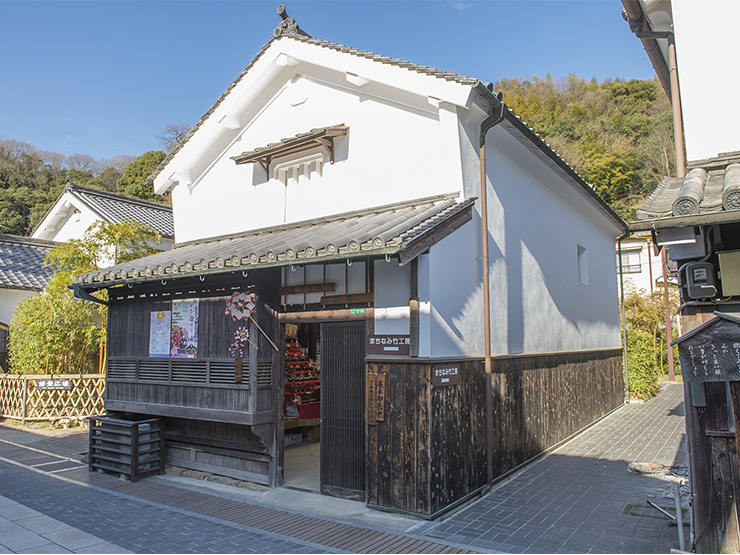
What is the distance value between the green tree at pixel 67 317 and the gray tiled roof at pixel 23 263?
311 cm

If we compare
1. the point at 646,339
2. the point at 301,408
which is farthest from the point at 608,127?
the point at 301,408

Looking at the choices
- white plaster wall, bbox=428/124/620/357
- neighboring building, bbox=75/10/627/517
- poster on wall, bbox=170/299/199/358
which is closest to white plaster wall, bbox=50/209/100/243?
neighboring building, bbox=75/10/627/517

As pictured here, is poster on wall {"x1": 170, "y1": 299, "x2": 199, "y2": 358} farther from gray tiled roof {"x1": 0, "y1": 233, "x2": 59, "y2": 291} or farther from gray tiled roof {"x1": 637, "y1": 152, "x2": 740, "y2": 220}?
gray tiled roof {"x1": 0, "y1": 233, "x2": 59, "y2": 291}

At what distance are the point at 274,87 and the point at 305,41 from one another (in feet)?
4.26

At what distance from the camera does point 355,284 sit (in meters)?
7.88

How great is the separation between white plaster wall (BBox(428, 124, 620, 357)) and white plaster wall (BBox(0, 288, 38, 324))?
16722mm

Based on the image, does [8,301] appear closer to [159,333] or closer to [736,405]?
[159,333]

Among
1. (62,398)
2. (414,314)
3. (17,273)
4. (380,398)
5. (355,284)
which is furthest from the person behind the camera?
(17,273)

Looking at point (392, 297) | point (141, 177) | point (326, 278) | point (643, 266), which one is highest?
point (141, 177)

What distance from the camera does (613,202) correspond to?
3916 cm

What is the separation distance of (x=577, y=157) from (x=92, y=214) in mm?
34621

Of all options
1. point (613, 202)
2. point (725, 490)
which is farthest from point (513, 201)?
point (613, 202)

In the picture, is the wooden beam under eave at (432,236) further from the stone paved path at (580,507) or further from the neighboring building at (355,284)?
the stone paved path at (580,507)

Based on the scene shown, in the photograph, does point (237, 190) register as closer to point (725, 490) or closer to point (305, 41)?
point (305, 41)
